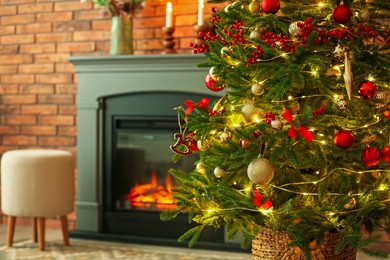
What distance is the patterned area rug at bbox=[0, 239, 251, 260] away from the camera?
3.91 meters

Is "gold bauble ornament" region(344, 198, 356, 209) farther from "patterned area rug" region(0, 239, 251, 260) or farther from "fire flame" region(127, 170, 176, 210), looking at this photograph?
"fire flame" region(127, 170, 176, 210)

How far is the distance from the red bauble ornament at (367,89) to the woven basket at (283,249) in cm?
56

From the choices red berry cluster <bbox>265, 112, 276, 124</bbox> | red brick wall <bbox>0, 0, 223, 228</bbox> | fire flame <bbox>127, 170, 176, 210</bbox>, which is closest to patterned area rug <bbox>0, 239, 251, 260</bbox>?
fire flame <bbox>127, 170, 176, 210</bbox>

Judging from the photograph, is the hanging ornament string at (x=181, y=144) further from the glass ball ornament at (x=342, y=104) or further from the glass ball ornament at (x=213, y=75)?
the glass ball ornament at (x=342, y=104)

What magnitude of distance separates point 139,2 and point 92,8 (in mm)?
473

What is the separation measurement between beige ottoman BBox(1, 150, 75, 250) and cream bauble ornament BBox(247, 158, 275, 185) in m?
1.88

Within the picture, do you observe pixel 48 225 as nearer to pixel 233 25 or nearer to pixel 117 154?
pixel 117 154

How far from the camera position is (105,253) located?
13.2ft

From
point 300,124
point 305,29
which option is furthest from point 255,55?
point 300,124

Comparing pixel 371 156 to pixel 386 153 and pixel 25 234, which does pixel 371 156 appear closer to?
pixel 386 153

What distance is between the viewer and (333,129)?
8.30 ft

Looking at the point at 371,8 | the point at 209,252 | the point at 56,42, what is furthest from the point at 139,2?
the point at 371,8

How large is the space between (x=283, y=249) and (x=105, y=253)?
63.4 inches

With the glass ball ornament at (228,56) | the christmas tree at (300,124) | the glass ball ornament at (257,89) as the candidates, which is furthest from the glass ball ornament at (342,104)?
the glass ball ornament at (228,56)
